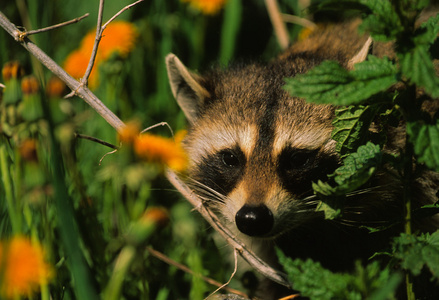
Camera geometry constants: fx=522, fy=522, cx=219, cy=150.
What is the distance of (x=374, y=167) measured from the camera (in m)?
2.16

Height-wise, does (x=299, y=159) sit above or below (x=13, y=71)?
below

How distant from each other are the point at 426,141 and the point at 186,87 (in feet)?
6.89

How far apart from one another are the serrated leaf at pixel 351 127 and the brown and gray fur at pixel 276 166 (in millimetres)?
527

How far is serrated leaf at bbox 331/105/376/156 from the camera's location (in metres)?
2.46

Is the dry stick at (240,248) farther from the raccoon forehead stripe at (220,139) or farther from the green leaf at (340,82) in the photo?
the green leaf at (340,82)

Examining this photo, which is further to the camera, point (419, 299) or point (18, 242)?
point (419, 299)

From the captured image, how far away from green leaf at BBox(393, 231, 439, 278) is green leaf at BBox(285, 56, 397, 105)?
640 mm

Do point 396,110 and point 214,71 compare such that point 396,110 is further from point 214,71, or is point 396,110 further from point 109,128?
point 109,128

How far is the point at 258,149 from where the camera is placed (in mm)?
3096

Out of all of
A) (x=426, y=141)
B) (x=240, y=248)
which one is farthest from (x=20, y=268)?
(x=426, y=141)

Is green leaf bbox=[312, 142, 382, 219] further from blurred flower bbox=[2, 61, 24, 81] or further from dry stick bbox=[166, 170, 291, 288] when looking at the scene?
blurred flower bbox=[2, 61, 24, 81]

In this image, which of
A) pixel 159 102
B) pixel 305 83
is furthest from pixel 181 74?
pixel 305 83

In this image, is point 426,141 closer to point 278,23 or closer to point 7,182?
point 7,182

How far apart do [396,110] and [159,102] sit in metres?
2.90
